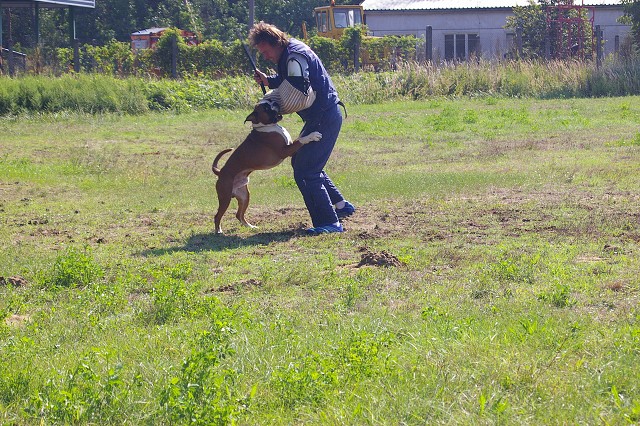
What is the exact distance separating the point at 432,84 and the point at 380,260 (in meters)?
20.5

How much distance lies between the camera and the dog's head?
886cm

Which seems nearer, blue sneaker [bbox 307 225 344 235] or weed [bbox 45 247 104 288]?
weed [bbox 45 247 104 288]

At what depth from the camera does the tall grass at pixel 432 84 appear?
24.8 meters

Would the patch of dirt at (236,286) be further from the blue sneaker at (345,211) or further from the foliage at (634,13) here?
the foliage at (634,13)

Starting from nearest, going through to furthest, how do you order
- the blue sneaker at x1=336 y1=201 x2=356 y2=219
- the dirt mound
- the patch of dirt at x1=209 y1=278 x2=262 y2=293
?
the patch of dirt at x1=209 y1=278 x2=262 y2=293 < the dirt mound < the blue sneaker at x1=336 y1=201 x2=356 y2=219

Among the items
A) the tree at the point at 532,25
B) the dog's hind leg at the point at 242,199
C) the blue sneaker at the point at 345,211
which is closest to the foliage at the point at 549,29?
the tree at the point at 532,25

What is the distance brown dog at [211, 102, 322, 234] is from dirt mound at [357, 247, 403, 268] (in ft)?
6.06

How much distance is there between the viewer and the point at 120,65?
32.0 metres

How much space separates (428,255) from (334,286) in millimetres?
1285

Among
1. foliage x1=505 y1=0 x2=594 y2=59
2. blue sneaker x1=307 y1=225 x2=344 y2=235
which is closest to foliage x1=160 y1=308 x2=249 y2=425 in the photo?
blue sneaker x1=307 y1=225 x2=344 y2=235

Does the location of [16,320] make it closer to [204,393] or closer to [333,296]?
[333,296]

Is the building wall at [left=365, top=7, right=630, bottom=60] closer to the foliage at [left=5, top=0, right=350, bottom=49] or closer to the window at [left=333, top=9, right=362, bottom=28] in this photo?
the window at [left=333, top=9, right=362, bottom=28]

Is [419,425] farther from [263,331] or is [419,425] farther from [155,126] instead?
[155,126]

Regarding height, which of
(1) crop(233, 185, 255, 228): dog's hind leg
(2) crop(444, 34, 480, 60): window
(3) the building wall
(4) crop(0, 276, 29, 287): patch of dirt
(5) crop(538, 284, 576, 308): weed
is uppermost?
(3) the building wall
